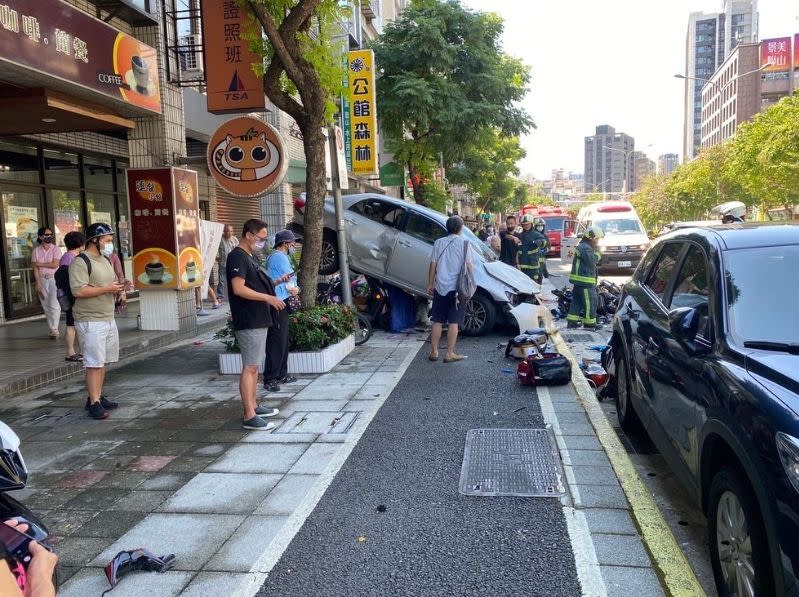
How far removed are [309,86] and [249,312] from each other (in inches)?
148

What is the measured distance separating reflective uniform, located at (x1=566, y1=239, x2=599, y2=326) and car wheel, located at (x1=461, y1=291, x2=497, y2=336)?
4.84 ft

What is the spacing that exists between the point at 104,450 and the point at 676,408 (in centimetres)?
432

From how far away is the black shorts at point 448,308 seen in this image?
335 inches

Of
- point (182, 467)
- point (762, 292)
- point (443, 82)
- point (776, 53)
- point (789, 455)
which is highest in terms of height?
point (776, 53)

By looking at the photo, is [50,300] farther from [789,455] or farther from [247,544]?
[789,455]

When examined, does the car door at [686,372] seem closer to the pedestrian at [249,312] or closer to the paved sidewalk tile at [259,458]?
the paved sidewalk tile at [259,458]

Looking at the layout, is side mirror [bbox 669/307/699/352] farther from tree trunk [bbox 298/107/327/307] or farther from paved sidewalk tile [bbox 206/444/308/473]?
tree trunk [bbox 298/107/327/307]

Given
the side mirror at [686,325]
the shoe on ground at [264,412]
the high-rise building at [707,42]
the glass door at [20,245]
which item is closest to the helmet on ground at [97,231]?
the shoe on ground at [264,412]

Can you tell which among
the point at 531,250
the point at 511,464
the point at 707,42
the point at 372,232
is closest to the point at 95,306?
the point at 511,464

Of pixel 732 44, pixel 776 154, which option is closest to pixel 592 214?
pixel 776 154

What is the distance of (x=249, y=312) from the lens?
5711mm

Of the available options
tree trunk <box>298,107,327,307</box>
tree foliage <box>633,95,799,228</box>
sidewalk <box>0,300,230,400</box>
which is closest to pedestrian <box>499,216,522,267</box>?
sidewalk <box>0,300,230,400</box>

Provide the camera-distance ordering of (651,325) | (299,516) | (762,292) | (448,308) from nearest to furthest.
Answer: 1. (762,292)
2. (299,516)
3. (651,325)
4. (448,308)

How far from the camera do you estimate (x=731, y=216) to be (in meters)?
9.08
